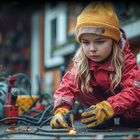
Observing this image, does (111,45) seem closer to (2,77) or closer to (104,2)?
(104,2)

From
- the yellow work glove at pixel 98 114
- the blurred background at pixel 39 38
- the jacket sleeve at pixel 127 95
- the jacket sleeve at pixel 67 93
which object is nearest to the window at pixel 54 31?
the blurred background at pixel 39 38

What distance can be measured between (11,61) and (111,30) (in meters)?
9.42

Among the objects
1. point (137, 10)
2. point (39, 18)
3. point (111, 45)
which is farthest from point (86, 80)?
point (39, 18)

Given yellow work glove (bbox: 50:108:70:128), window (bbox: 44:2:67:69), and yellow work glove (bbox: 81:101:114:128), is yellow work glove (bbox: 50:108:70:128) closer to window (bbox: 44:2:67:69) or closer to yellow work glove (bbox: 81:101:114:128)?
yellow work glove (bbox: 81:101:114:128)

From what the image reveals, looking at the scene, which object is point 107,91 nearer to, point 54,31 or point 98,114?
point 98,114

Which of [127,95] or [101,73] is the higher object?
[101,73]

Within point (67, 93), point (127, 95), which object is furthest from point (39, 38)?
point (127, 95)

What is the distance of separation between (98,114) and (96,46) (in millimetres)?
307

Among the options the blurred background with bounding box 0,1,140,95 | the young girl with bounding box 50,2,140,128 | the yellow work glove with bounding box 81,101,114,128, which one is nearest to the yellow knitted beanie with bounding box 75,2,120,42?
the young girl with bounding box 50,2,140,128

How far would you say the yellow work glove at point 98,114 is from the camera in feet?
5.98

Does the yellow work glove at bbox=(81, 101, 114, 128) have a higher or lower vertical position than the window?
lower

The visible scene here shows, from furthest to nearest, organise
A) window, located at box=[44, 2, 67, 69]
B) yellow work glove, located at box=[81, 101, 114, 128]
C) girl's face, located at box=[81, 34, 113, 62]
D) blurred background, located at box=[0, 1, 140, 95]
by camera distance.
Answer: window, located at box=[44, 2, 67, 69], blurred background, located at box=[0, 1, 140, 95], girl's face, located at box=[81, 34, 113, 62], yellow work glove, located at box=[81, 101, 114, 128]

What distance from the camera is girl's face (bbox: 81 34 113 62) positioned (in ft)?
6.39

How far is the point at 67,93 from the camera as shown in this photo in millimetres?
2043
